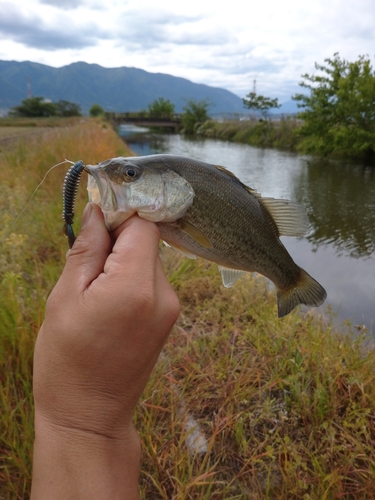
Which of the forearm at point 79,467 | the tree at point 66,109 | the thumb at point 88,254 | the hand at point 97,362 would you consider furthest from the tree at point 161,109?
the forearm at point 79,467

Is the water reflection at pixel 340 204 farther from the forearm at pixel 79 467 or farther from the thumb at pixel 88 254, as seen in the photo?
the forearm at pixel 79 467

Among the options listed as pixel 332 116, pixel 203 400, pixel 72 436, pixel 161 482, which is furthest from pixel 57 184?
pixel 332 116

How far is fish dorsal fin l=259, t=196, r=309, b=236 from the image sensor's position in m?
2.33

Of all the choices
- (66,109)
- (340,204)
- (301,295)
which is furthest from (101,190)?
(66,109)

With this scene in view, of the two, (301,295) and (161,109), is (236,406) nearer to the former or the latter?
(301,295)

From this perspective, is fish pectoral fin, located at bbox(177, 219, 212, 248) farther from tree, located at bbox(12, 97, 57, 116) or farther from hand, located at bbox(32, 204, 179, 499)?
tree, located at bbox(12, 97, 57, 116)

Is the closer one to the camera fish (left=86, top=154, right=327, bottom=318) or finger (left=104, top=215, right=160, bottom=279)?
finger (left=104, top=215, right=160, bottom=279)

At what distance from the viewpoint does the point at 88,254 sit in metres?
1.46

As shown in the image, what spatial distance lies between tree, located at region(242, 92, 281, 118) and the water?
26.2 metres

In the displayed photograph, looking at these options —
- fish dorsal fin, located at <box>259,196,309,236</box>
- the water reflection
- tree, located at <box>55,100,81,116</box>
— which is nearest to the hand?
fish dorsal fin, located at <box>259,196,309,236</box>

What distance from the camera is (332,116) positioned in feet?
82.4

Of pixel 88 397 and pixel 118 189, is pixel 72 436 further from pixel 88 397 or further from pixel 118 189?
pixel 118 189

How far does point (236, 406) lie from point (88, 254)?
2.24 meters

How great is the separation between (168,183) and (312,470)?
2426 millimetres
